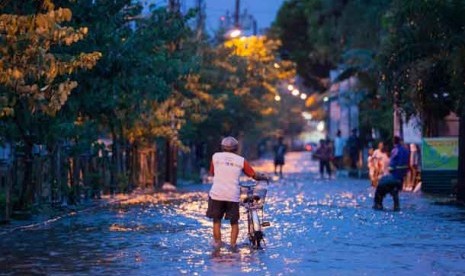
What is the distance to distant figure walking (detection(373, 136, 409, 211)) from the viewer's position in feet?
82.4

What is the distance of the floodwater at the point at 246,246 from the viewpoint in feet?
46.8

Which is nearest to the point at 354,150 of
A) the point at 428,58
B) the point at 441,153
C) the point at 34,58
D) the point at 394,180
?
the point at 441,153

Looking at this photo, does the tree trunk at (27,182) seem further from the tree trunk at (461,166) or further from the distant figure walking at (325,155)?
the distant figure walking at (325,155)

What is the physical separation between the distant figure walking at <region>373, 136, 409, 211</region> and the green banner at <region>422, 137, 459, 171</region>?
245 inches

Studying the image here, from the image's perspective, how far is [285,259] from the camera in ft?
49.8

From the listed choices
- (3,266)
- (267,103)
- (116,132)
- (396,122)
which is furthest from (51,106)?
(267,103)

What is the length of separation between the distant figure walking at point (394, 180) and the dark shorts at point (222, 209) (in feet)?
29.5

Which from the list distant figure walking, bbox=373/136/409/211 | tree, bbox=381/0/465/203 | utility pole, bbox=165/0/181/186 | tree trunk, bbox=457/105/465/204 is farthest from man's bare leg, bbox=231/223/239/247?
utility pole, bbox=165/0/181/186

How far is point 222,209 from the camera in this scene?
1680 cm

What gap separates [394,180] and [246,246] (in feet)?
29.6

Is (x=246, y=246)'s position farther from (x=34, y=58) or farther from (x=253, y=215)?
(x=34, y=58)

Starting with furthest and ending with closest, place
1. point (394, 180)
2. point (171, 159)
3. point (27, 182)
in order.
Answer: point (171, 159), point (394, 180), point (27, 182)

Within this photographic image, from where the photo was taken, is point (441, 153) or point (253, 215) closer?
point (253, 215)

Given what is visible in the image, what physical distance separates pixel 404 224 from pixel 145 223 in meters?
5.08
